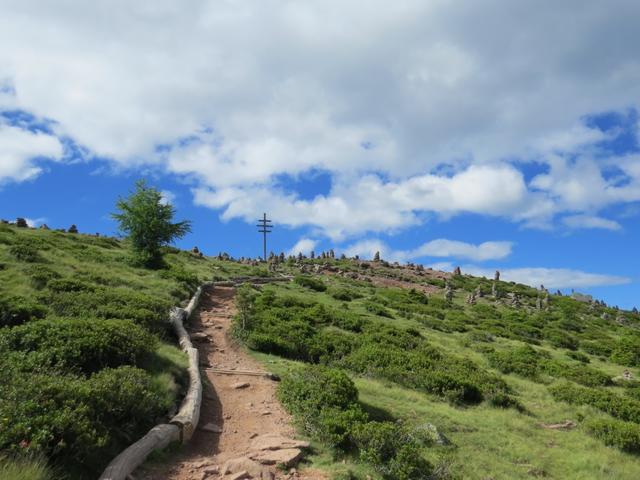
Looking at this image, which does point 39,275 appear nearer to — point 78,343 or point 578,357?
point 78,343

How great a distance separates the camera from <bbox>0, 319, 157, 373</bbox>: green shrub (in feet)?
30.0

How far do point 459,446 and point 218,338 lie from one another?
32.2 feet

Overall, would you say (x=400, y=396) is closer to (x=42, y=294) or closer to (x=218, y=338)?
(x=218, y=338)

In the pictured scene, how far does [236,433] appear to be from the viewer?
9375mm

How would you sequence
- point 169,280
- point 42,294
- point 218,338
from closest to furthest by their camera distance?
point 42,294 < point 218,338 < point 169,280

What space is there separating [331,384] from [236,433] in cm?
274

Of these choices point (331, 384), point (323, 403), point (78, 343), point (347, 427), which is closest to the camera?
point (347, 427)

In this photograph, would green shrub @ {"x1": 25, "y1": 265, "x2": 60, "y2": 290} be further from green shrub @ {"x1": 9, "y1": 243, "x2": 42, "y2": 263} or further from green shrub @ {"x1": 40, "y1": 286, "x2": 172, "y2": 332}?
green shrub @ {"x1": 9, "y1": 243, "x2": 42, "y2": 263}

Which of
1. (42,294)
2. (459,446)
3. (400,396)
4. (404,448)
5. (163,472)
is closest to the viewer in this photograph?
(163,472)

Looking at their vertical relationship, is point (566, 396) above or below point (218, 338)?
below

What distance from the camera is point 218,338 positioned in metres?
17.3

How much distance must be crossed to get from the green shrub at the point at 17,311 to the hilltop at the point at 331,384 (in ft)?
0.14

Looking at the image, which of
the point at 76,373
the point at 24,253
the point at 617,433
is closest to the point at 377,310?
the point at 617,433

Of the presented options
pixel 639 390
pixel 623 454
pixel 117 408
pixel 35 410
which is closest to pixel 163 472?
pixel 117 408
